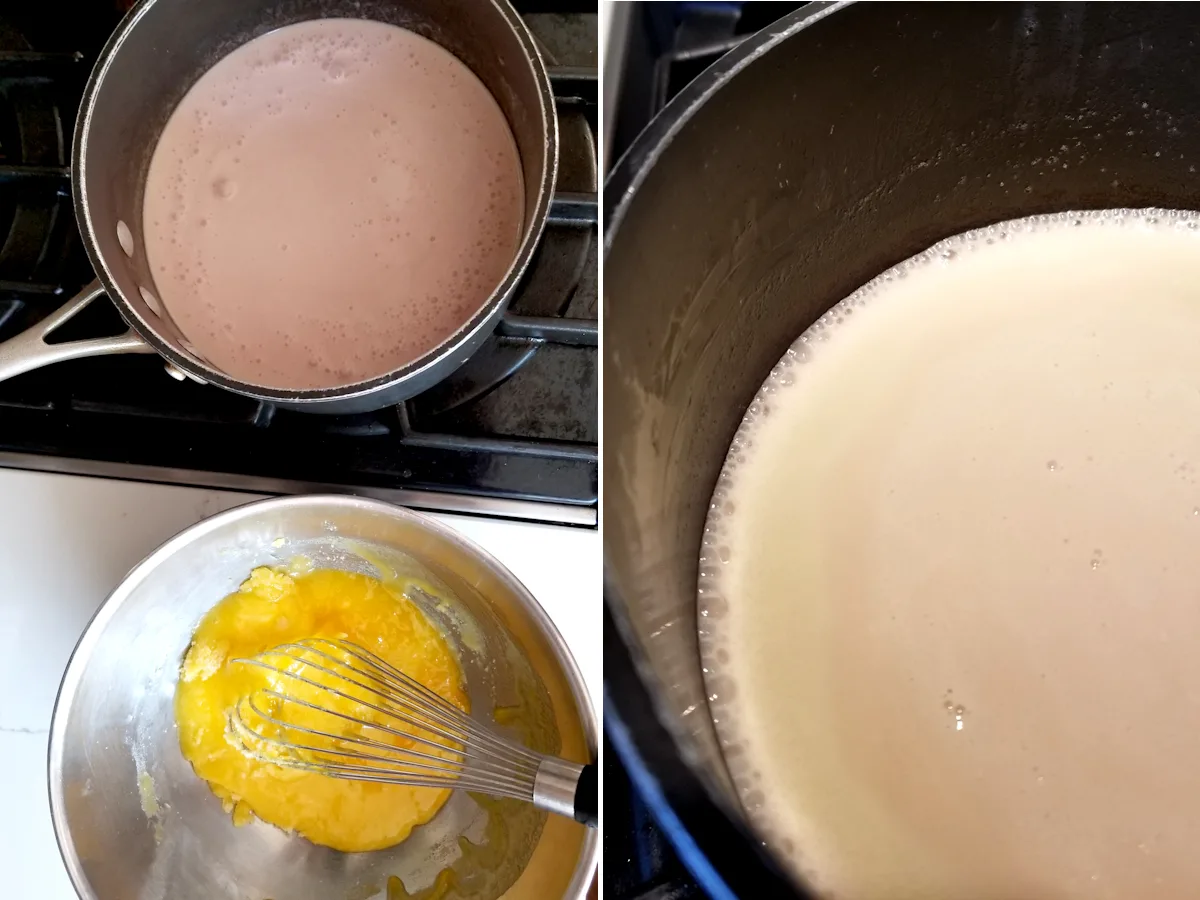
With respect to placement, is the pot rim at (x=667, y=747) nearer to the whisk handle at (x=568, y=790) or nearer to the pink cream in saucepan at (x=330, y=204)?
the whisk handle at (x=568, y=790)

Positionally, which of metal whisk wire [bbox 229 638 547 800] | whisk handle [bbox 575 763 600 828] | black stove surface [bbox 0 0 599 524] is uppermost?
black stove surface [bbox 0 0 599 524]

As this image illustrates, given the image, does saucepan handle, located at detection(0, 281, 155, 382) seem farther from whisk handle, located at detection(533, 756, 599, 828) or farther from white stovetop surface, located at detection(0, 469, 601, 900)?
whisk handle, located at detection(533, 756, 599, 828)

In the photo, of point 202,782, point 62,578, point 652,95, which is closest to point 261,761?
point 202,782

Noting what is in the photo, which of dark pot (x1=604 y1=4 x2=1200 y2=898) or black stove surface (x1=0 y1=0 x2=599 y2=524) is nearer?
dark pot (x1=604 y1=4 x2=1200 y2=898)

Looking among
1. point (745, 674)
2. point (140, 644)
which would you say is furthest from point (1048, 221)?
point (140, 644)


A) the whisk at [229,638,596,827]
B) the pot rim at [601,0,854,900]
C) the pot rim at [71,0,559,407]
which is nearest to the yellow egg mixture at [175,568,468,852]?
the whisk at [229,638,596,827]

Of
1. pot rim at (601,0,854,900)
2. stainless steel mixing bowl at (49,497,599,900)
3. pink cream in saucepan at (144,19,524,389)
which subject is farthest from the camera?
pink cream in saucepan at (144,19,524,389)

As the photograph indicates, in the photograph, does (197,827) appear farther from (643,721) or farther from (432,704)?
(643,721)
